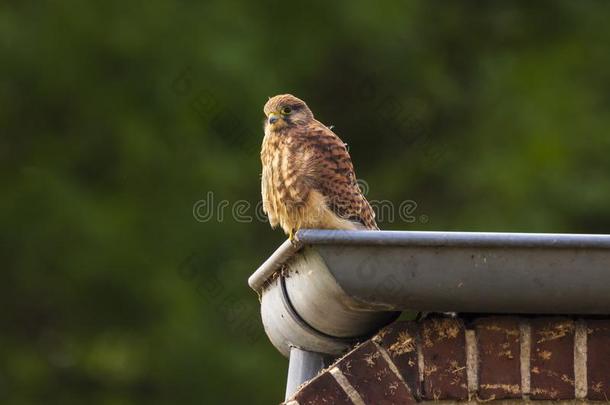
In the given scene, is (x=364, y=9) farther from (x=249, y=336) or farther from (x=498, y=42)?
(x=249, y=336)

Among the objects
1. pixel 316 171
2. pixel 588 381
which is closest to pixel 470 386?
pixel 588 381

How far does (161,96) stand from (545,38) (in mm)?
4388

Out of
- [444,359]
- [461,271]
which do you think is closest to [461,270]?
[461,271]

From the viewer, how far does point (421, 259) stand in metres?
2.69

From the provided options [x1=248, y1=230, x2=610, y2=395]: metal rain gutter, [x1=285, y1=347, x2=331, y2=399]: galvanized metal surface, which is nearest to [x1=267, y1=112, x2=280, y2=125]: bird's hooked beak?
[x1=285, y1=347, x2=331, y2=399]: galvanized metal surface

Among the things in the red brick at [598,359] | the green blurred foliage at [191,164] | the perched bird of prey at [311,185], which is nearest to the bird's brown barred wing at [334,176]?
the perched bird of prey at [311,185]

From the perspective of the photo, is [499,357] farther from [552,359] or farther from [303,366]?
[303,366]

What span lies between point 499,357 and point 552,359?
0.39 ft

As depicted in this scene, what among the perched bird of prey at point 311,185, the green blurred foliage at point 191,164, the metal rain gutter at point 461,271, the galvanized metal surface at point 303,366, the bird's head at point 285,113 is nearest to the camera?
the metal rain gutter at point 461,271

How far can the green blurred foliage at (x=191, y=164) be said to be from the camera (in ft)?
30.9

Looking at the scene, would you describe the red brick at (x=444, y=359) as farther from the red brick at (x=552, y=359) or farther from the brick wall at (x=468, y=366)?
the red brick at (x=552, y=359)

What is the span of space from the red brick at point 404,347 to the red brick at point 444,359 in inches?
0.8

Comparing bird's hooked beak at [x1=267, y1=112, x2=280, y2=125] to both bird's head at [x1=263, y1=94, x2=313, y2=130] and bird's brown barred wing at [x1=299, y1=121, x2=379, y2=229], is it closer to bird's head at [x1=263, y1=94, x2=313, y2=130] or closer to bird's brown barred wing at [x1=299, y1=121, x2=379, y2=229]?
bird's head at [x1=263, y1=94, x2=313, y2=130]

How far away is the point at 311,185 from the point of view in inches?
145
